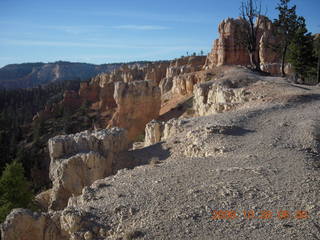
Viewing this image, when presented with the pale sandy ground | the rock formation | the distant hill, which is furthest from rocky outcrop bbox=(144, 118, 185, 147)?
the distant hill

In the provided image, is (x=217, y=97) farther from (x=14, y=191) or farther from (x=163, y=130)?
(x=14, y=191)

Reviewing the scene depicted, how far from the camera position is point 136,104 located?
29.1 metres

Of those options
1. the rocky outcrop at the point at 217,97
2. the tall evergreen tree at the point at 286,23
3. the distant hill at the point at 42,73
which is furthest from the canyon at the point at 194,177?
the distant hill at the point at 42,73

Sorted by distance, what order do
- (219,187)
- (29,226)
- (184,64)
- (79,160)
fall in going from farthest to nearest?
(184,64)
(79,160)
(219,187)
(29,226)

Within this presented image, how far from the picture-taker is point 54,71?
18950cm

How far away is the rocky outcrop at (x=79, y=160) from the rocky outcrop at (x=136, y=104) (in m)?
16.5

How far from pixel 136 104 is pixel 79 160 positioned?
61.0 feet

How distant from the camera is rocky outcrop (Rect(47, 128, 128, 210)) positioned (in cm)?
1068

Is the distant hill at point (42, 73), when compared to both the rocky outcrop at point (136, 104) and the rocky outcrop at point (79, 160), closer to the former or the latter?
the rocky outcrop at point (136, 104)

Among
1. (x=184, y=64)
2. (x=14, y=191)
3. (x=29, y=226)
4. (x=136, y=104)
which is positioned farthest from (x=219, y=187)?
(x=184, y=64)

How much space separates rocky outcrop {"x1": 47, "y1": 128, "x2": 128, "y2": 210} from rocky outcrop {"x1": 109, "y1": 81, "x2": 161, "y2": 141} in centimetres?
1650

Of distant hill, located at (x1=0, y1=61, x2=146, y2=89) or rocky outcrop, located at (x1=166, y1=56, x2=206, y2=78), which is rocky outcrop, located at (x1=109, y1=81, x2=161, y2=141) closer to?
rocky outcrop, located at (x1=166, y1=56, x2=206, y2=78)

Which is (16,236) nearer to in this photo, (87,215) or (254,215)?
(87,215)

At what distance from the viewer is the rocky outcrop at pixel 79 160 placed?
10679 millimetres
